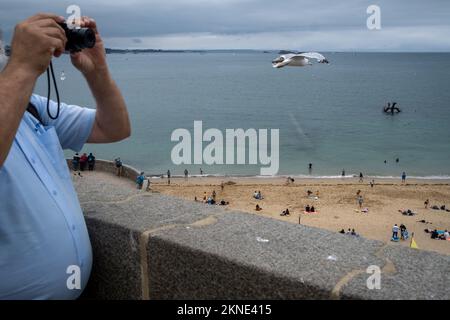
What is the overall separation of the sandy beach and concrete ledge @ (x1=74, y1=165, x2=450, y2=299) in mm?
18951

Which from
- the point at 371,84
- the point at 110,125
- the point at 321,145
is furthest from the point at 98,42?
the point at 371,84

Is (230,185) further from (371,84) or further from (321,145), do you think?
(371,84)

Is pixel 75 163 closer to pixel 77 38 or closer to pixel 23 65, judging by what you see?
pixel 77 38

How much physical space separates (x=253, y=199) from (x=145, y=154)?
17335mm

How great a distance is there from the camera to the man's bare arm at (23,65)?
1.45m

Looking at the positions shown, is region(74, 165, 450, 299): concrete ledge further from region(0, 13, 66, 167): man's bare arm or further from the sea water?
the sea water

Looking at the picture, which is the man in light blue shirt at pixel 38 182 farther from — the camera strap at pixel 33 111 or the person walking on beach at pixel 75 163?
the person walking on beach at pixel 75 163

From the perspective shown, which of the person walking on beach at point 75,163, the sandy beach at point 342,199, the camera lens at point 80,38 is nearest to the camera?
the camera lens at point 80,38

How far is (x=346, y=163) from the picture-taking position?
128ft

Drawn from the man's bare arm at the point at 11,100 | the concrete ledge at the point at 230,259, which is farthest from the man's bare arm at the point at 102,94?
the man's bare arm at the point at 11,100

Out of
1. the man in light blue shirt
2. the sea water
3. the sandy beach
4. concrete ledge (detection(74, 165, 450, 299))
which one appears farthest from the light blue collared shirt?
the sandy beach

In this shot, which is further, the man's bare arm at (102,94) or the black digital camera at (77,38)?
the man's bare arm at (102,94)
